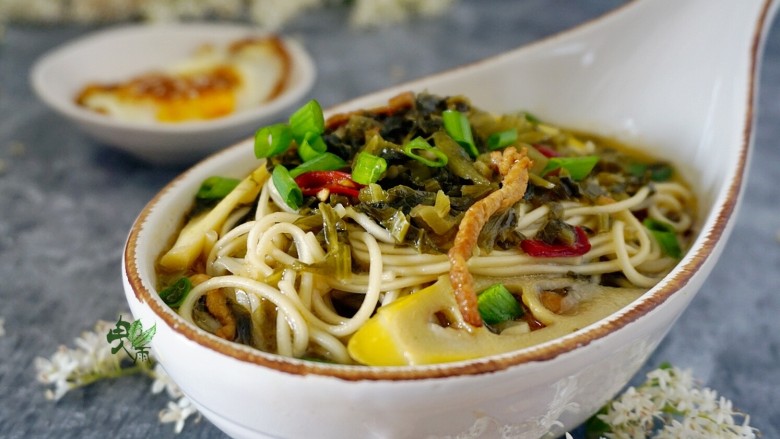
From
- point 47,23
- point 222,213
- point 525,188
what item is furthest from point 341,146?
point 47,23

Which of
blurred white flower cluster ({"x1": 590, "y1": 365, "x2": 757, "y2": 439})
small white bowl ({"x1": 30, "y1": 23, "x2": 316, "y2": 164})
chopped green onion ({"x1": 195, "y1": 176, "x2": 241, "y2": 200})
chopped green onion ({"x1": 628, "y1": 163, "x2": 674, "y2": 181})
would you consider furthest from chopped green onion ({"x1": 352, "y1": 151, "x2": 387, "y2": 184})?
small white bowl ({"x1": 30, "y1": 23, "x2": 316, "y2": 164})

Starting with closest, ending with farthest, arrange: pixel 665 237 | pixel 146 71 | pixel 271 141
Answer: pixel 271 141, pixel 665 237, pixel 146 71

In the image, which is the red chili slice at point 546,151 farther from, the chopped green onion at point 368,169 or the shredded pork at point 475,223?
the chopped green onion at point 368,169

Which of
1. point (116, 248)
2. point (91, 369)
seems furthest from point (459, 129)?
point (116, 248)

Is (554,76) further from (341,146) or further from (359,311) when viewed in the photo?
(359,311)

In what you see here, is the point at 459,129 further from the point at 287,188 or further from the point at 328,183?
the point at 287,188

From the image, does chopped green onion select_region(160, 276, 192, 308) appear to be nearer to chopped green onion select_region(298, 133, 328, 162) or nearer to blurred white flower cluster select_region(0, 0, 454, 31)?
chopped green onion select_region(298, 133, 328, 162)

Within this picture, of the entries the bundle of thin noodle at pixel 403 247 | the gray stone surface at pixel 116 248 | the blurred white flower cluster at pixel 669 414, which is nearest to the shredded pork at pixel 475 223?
the bundle of thin noodle at pixel 403 247
